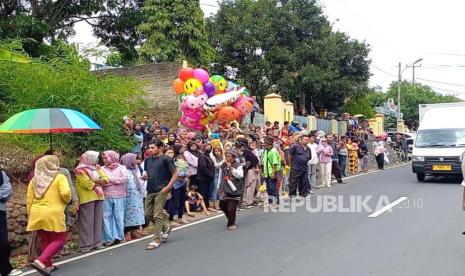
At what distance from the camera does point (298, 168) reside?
49.2 feet

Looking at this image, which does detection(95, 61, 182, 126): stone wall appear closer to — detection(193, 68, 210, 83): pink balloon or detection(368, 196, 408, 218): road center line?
detection(193, 68, 210, 83): pink balloon

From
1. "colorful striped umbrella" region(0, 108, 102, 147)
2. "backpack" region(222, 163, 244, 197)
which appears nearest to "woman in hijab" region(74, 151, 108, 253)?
"colorful striped umbrella" region(0, 108, 102, 147)

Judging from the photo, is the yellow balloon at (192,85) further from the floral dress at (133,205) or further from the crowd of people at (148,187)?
the floral dress at (133,205)

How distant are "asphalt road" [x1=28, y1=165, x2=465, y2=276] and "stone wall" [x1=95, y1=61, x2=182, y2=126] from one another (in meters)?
10.2

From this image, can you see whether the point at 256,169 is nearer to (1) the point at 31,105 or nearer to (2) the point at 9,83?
(1) the point at 31,105

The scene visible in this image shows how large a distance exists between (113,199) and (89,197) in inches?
22.9

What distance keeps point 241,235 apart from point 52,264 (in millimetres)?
3350

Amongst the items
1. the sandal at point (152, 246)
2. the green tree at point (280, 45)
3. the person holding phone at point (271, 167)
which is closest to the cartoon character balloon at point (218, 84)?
the person holding phone at point (271, 167)

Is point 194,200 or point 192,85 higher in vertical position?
point 192,85

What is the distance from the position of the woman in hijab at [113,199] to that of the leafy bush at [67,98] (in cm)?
295

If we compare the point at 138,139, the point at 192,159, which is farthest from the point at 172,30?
the point at 192,159

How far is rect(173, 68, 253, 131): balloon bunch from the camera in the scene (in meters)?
18.4

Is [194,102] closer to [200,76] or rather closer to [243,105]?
[200,76]

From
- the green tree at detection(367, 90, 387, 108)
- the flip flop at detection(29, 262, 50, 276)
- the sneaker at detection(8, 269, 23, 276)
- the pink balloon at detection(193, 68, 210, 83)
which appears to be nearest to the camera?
the flip flop at detection(29, 262, 50, 276)
